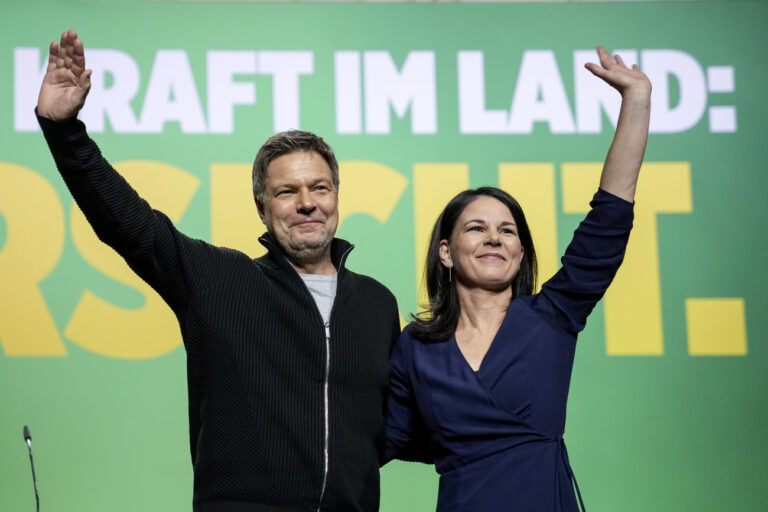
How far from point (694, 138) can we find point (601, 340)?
30.7 inches

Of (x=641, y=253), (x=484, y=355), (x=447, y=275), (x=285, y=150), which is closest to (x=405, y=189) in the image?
(x=641, y=253)

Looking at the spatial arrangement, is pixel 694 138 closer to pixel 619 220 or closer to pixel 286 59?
pixel 286 59

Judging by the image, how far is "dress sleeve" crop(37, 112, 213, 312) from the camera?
1.55m

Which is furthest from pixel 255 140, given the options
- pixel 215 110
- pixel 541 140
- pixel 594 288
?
pixel 594 288

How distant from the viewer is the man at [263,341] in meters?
1.60

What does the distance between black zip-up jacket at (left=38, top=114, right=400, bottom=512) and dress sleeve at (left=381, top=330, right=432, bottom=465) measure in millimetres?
112

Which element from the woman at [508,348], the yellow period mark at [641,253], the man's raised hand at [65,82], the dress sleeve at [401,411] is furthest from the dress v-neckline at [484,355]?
the yellow period mark at [641,253]

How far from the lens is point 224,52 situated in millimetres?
3250

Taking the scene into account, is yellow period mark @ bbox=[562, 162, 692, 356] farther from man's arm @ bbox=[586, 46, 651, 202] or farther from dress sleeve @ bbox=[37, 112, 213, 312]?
dress sleeve @ bbox=[37, 112, 213, 312]

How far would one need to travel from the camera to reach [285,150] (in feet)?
6.17

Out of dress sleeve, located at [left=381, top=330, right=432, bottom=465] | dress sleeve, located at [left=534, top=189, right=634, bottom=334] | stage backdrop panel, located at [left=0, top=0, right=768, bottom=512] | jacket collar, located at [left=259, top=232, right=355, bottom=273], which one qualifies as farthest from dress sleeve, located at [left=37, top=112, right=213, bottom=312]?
stage backdrop panel, located at [left=0, top=0, right=768, bottom=512]

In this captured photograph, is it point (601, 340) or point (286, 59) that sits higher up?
point (286, 59)

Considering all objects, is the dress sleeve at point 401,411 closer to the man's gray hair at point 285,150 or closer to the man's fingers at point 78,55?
the man's gray hair at point 285,150

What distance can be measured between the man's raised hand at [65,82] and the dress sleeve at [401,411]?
777mm
